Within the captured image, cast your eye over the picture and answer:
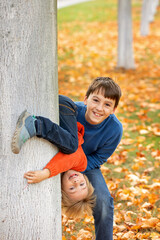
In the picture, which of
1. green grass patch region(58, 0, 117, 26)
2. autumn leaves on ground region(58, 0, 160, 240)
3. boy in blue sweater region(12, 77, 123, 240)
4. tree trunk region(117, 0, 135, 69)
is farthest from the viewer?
green grass patch region(58, 0, 117, 26)

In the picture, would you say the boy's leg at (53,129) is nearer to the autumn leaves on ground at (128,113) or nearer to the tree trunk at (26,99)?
the tree trunk at (26,99)

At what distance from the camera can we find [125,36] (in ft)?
31.9

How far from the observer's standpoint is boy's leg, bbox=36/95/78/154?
6.59 ft

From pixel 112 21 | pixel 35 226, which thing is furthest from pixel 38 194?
pixel 112 21

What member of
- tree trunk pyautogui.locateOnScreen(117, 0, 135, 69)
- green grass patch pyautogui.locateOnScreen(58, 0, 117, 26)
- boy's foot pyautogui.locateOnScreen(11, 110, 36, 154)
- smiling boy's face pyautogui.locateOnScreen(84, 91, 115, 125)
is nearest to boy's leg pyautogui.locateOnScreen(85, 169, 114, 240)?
smiling boy's face pyautogui.locateOnScreen(84, 91, 115, 125)

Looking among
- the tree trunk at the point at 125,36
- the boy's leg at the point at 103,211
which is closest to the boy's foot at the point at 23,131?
the boy's leg at the point at 103,211

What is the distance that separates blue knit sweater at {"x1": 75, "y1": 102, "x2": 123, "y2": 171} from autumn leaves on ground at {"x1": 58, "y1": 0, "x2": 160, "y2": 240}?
78 centimetres

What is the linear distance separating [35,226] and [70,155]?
52cm

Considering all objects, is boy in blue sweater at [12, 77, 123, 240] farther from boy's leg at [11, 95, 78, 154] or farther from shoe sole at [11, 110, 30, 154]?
shoe sole at [11, 110, 30, 154]

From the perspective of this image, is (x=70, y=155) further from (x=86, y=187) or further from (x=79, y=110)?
(x=79, y=110)

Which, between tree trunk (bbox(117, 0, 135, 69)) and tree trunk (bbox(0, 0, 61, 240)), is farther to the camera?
tree trunk (bbox(117, 0, 135, 69))

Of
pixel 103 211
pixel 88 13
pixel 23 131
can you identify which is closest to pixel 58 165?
pixel 23 131

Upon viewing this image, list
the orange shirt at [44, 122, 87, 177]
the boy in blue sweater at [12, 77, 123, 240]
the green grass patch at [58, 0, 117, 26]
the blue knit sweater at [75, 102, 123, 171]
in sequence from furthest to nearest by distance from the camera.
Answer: the green grass patch at [58, 0, 117, 26] → the blue knit sweater at [75, 102, 123, 171] → the boy in blue sweater at [12, 77, 123, 240] → the orange shirt at [44, 122, 87, 177]

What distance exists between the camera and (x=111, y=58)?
11.1m
